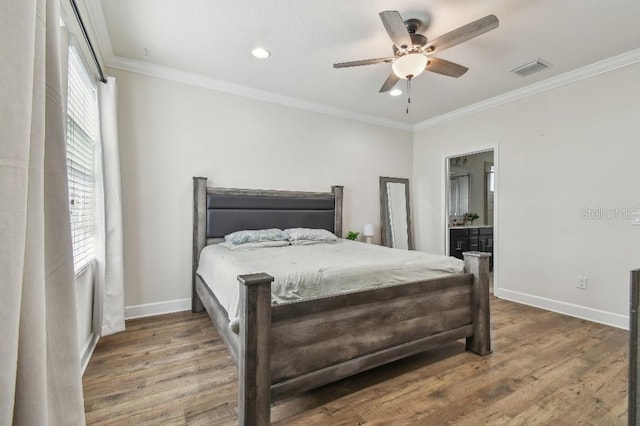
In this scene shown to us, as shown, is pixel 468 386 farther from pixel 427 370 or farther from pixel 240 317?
pixel 240 317

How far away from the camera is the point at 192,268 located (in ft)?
11.2

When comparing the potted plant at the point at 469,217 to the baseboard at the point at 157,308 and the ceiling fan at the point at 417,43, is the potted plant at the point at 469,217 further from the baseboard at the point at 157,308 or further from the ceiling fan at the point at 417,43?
the baseboard at the point at 157,308

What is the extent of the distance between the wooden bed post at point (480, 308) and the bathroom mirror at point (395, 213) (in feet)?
7.93

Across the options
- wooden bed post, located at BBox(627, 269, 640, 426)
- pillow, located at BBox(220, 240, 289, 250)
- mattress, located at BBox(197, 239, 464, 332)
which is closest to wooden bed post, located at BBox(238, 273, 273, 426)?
mattress, located at BBox(197, 239, 464, 332)

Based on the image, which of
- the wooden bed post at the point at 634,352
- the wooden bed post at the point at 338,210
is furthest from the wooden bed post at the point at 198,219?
the wooden bed post at the point at 634,352

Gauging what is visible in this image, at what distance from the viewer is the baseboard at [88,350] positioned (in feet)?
7.12

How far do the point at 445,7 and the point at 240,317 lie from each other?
255 centimetres

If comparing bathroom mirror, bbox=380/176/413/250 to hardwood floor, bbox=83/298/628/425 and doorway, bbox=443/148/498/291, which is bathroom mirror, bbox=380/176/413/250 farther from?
hardwood floor, bbox=83/298/628/425

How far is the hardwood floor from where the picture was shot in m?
1.68

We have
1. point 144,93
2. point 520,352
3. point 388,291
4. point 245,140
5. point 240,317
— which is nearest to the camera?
point 240,317

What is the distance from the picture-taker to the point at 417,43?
242cm

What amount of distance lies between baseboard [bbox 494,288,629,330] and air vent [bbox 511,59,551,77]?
2.57 m

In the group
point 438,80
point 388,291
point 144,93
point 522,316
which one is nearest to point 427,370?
point 388,291

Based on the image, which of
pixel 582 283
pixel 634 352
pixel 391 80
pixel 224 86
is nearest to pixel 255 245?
pixel 224 86
